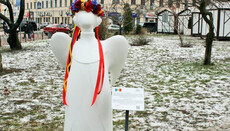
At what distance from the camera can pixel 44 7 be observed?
61125mm

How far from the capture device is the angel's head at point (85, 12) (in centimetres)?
288

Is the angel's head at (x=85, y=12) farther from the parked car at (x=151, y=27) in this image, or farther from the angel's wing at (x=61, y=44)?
the parked car at (x=151, y=27)

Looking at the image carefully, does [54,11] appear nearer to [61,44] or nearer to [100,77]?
[61,44]

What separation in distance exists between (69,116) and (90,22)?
0.97m

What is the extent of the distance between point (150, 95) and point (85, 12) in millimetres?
3926

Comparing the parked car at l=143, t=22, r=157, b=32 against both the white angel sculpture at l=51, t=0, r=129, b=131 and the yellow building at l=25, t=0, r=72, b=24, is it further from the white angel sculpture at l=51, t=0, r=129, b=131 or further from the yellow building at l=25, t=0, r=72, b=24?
the white angel sculpture at l=51, t=0, r=129, b=131

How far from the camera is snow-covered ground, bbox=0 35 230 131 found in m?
4.82

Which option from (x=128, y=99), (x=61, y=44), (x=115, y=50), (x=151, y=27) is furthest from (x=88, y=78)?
(x=151, y=27)

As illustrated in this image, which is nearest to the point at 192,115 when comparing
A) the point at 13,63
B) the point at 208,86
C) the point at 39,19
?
the point at 208,86

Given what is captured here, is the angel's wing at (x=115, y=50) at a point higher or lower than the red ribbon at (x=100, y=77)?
higher

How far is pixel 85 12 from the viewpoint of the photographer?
9.58 ft

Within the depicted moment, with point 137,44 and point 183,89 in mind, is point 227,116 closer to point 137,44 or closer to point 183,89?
point 183,89

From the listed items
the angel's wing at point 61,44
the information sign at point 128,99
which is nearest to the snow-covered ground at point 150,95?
the information sign at point 128,99

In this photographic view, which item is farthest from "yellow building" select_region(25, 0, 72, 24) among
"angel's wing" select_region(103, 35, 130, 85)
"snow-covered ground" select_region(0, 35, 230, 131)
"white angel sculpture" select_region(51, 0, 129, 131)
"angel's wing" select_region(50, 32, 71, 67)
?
"white angel sculpture" select_region(51, 0, 129, 131)
